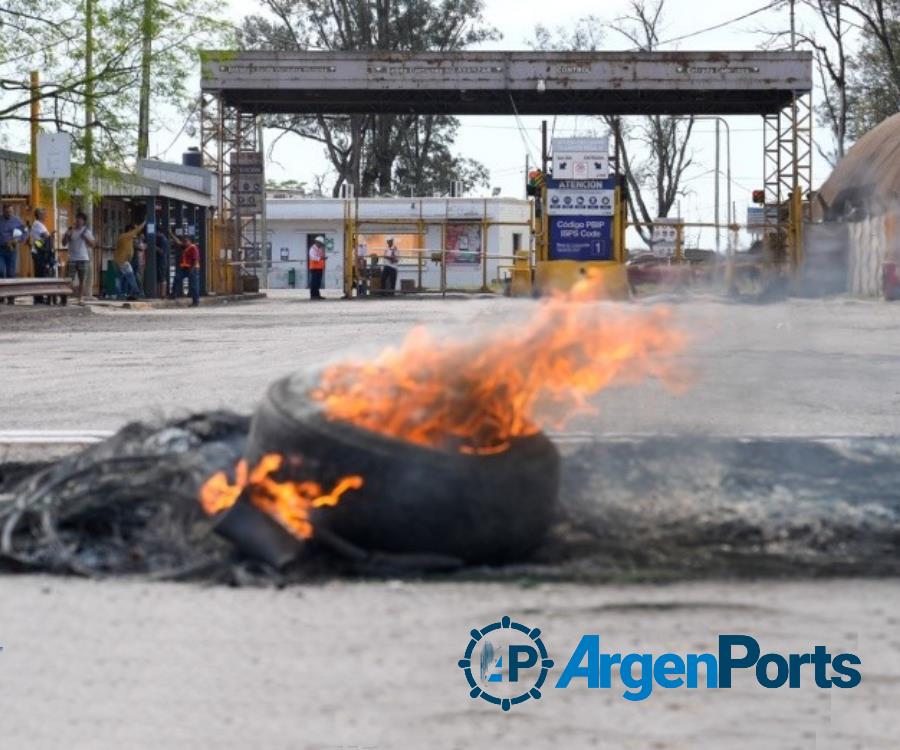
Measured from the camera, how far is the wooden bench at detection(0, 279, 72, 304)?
27.7m

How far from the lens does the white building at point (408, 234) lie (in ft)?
206

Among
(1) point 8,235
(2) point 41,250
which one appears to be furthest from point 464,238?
(1) point 8,235

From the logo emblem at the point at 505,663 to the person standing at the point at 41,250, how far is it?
28.1 m

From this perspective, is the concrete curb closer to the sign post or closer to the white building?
the sign post

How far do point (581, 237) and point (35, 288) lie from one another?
1217 cm

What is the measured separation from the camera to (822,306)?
27.7m

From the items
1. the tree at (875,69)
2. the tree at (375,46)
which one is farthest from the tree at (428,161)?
the tree at (875,69)

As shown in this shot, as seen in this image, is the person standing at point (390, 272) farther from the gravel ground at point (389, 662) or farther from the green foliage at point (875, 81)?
the gravel ground at point (389, 662)

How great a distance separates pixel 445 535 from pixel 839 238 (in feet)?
132

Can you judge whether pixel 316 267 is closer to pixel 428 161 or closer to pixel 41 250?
pixel 41 250

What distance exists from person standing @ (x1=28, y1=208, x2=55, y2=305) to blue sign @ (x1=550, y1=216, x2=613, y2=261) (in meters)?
11.0

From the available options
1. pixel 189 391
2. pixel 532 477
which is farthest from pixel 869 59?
pixel 532 477

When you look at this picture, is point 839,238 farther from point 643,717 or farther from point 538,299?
point 643,717

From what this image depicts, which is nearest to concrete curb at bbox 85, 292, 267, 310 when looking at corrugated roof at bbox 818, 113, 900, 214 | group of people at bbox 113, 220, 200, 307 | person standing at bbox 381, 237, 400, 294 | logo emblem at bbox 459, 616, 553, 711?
group of people at bbox 113, 220, 200, 307
